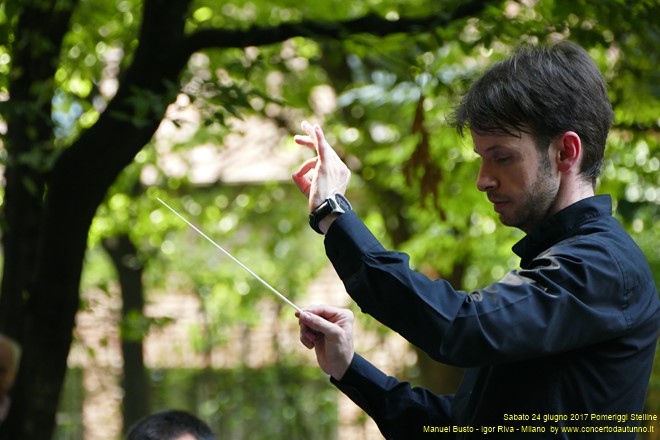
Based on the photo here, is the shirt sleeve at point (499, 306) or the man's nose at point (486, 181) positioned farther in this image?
the man's nose at point (486, 181)

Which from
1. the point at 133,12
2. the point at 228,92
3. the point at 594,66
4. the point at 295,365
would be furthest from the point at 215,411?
the point at 594,66

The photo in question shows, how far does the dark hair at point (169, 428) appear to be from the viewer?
3.59 meters

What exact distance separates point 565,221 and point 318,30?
112 inches

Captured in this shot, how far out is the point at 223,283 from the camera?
533 inches

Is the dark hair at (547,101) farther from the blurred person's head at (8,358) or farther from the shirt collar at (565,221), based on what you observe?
the blurred person's head at (8,358)

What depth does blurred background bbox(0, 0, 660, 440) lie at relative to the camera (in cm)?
481

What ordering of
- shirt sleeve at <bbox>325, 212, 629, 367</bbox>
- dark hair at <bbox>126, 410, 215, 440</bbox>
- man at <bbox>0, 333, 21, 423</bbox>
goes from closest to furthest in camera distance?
shirt sleeve at <bbox>325, 212, 629, 367</bbox>
dark hair at <bbox>126, 410, 215, 440</bbox>
man at <bbox>0, 333, 21, 423</bbox>

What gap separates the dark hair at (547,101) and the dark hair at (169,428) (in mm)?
1814

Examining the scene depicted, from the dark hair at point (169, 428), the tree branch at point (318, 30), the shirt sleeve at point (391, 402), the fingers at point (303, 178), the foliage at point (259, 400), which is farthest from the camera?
the foliage at point (259, 400)

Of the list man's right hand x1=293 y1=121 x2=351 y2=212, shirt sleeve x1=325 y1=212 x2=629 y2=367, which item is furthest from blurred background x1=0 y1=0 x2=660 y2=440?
shirt sleeve x1=325 y1=212 x2=629 y2=367

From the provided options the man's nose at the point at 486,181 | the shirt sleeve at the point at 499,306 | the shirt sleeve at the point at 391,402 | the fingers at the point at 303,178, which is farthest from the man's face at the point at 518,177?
the shirt sleeve at the point at 391,402

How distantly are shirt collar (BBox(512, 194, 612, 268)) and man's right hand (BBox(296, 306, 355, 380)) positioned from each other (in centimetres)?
42

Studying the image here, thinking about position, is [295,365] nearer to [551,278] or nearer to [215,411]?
[215,411]

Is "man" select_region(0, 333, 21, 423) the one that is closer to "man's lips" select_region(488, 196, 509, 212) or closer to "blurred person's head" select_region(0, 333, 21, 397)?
"blurred person's head" select_region(0, 333, 21, 397)
